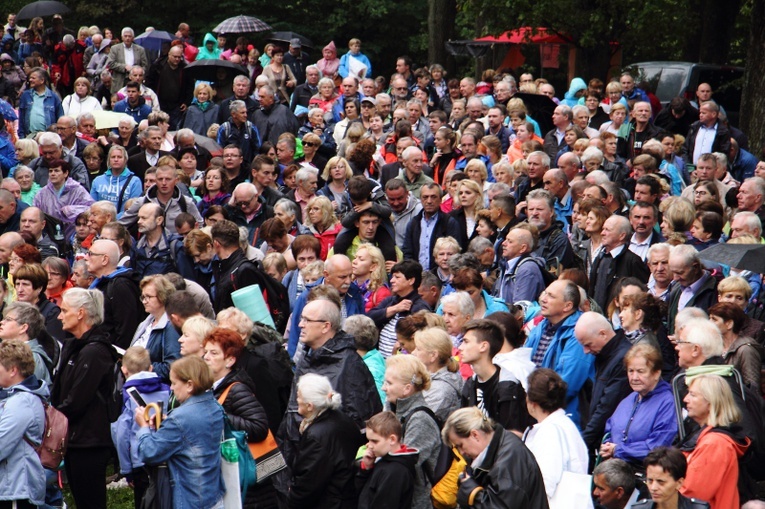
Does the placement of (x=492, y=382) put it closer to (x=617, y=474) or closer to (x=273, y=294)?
(x=617, y=474)

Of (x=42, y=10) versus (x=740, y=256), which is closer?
(x=740, y=256)

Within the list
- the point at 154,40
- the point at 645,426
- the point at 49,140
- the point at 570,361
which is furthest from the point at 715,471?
the point at 154,40

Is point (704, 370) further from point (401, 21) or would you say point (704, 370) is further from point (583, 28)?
point (401, 21)

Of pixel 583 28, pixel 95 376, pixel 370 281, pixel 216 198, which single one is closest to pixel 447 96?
pixel 583 28

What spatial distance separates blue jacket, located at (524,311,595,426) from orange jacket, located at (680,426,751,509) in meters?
1.55

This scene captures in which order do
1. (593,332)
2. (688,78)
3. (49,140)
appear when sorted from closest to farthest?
1. (593,332)
2. (49,140)
3. (688,78)

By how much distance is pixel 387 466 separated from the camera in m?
6.77

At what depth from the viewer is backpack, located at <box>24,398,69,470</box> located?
7488 millimetres

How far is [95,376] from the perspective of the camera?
26.9 ft

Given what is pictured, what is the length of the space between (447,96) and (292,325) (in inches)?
536

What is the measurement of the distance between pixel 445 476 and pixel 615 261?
13.3ft

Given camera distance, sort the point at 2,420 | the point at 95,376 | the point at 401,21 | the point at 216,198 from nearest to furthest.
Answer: the point at 2,420, the point at 95,376, the point at 216,198, the point at 401,21

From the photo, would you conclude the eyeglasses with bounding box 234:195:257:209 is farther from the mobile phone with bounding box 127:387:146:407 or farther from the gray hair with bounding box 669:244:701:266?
the mobile phone with bounding box 127:387:146:407

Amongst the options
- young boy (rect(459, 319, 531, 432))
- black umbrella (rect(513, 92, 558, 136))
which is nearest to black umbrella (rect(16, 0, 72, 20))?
black umbrella (rect(513, 92, 558, 136))
